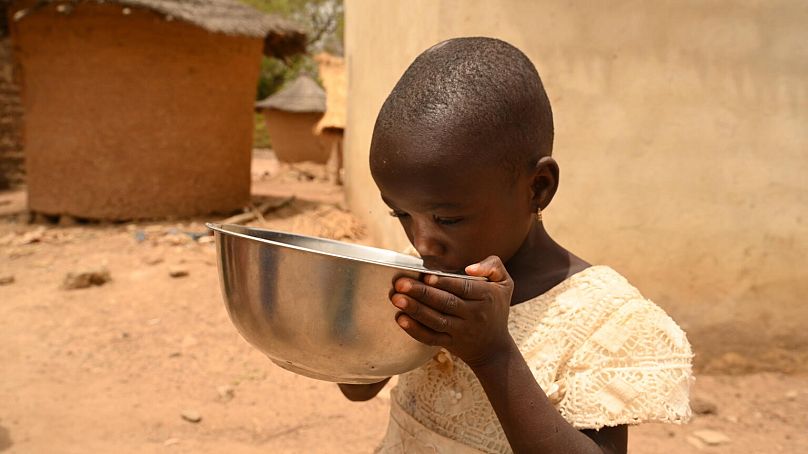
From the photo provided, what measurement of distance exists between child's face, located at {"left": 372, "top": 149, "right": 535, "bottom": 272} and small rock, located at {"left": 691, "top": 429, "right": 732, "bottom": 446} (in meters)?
2.16

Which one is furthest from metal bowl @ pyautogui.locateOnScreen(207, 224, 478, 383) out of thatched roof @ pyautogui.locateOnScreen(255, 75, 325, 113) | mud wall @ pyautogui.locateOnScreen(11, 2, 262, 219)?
thatched roof @ pyautogui.locateOnScreen(255, 75, 325, 113)

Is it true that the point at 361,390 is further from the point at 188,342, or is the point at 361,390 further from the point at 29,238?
the point at 29,238

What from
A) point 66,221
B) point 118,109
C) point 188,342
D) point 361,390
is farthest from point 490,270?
point 66,221

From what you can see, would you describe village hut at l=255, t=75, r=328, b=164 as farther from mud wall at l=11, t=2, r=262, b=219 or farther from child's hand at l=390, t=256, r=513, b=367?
child's hand at l=390, t=256, r=513, b=367

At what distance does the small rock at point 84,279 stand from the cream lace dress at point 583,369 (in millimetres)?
3485

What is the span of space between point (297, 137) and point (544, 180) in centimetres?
1312

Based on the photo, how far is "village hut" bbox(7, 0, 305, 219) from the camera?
557 cm


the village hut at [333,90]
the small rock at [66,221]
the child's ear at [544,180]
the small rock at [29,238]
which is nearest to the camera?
the child's ear at [544,180]

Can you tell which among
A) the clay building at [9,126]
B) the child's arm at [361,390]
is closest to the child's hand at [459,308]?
the child's arm at [361,390]

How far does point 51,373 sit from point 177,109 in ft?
10.6

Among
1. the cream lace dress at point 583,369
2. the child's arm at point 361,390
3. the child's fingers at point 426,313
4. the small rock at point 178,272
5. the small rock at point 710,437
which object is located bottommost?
the small rock at point 710,437

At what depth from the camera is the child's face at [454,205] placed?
987 mm

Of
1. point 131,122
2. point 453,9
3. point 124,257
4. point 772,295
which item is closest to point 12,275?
point 124,257

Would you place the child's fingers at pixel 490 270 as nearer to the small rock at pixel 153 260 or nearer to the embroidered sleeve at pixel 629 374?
the embroidered sleeve at pixel 629 374
